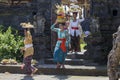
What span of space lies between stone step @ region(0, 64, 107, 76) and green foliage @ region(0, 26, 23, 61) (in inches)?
56.8

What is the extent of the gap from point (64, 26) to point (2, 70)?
2.80 metres

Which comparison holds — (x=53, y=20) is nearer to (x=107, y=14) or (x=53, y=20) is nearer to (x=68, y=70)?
(x=107, y=14)

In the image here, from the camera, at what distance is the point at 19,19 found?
19203mm

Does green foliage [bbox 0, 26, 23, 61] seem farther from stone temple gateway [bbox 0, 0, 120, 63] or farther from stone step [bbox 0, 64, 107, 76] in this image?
stone step [bbox 0, 64, 107, 76]

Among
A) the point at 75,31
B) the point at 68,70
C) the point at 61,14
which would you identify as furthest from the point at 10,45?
the point at 68,70

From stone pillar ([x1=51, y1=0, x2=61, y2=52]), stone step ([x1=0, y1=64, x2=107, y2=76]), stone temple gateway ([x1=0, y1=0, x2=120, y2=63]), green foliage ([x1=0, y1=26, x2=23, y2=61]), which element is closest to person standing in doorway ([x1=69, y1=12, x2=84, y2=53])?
stone temple gateway ([x1=0, y1=0, x2=120, y2=63])

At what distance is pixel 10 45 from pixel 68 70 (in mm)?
3432

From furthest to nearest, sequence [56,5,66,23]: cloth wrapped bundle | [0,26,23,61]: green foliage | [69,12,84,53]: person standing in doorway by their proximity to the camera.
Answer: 1. [0,26,23,61]: green foliage
2. [69,12,84,53]: person standing in doorway
3. [56,5,66,23]: cloth wrapped bundle

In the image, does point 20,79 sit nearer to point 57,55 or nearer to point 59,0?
point 57,55

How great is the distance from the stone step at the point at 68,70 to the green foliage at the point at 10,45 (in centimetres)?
144

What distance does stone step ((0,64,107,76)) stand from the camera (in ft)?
46.6

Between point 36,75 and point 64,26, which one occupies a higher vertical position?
point 64,26

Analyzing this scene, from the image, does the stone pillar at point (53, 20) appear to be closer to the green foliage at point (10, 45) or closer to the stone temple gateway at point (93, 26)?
the stone temple gateway at point (93, 26)

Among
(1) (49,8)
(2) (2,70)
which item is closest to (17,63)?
(2) (2,70)
